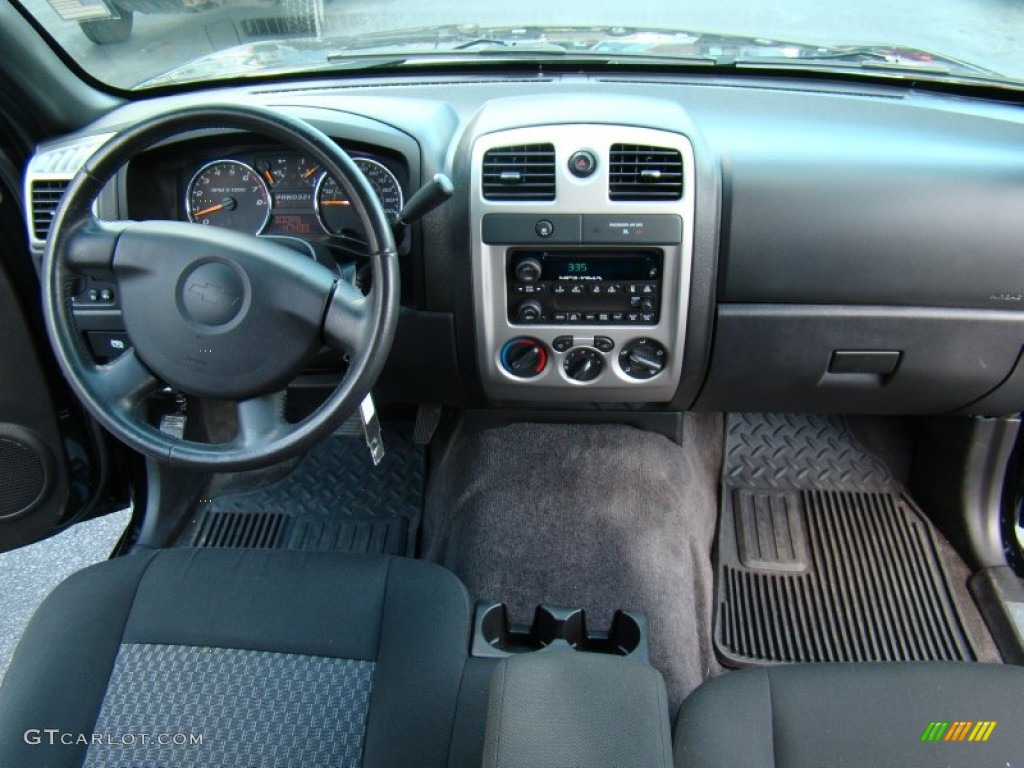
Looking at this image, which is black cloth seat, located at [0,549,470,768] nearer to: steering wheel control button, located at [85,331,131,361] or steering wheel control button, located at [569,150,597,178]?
steering wheel control button, located at [85,331,131,361]

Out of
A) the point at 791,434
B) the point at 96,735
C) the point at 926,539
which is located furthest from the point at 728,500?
the point at 96,735

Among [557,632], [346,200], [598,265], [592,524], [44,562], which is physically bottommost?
[44,562]

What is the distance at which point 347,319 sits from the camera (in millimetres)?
1269

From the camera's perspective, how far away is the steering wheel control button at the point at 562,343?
5.53 ft

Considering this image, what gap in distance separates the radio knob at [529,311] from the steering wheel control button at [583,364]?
0.12 metres

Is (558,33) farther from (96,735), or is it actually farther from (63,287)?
(96,735)

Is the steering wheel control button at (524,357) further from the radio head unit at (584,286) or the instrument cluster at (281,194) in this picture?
the instrument cluster at (281,194)

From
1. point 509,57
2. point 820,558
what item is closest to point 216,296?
point 509,57

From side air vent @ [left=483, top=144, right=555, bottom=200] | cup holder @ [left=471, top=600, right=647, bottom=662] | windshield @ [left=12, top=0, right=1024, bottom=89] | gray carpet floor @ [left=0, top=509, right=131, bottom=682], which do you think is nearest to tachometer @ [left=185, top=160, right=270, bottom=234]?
windshield @ [left=12, top=0, right=1024, bottom=89]

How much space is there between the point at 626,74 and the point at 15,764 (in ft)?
5.73

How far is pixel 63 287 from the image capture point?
1.28 metres

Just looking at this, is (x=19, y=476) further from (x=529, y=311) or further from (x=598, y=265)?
(x=598, y=265)

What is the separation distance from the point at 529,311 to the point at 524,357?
0.13 m

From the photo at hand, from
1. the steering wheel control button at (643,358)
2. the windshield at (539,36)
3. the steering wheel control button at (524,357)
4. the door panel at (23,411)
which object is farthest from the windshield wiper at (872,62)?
the door panel at (23,411)
